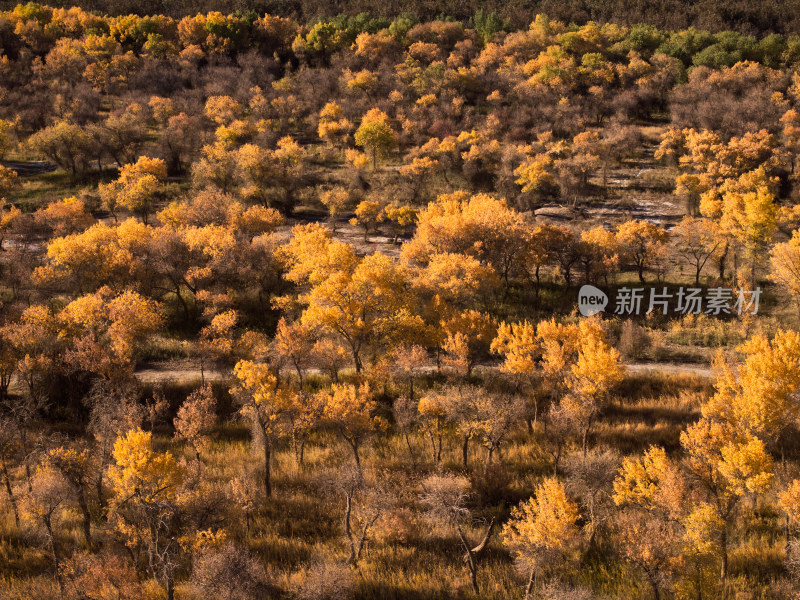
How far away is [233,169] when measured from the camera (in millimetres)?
77562

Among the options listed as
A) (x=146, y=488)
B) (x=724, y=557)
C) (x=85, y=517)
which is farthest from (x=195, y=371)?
(x=724, y=557)

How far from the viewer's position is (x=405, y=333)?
39.6 m

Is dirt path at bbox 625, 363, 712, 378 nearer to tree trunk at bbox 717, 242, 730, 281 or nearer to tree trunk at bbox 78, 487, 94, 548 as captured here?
tree trunk at bbox 717, 242, 730, 281

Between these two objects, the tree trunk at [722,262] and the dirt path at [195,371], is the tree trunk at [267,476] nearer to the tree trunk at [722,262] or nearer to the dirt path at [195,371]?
the dirt path at [195,371]

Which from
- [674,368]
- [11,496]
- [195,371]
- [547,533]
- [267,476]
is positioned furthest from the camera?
[674,368]

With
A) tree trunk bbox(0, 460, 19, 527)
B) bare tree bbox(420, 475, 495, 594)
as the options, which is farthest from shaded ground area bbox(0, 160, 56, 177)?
bare tree bbox(420, 475, 495, 594)

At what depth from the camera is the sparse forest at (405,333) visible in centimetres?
2422

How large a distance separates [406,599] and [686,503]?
13232 millimetres

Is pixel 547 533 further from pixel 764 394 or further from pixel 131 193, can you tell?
pixel 131 193

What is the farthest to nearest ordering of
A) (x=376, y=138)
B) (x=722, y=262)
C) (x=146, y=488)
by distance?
1. (x=376, y=138)
2. (x=722, y=262)
3. (x=146, y=488)

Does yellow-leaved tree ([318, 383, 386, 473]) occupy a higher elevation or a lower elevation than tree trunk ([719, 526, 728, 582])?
higher

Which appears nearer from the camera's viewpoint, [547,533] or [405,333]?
[547,533]

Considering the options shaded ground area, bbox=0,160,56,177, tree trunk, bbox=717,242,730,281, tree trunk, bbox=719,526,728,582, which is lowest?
tree trunk, bbox=719,526,728,582

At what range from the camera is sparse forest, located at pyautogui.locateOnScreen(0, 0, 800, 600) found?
2422 centimetres
